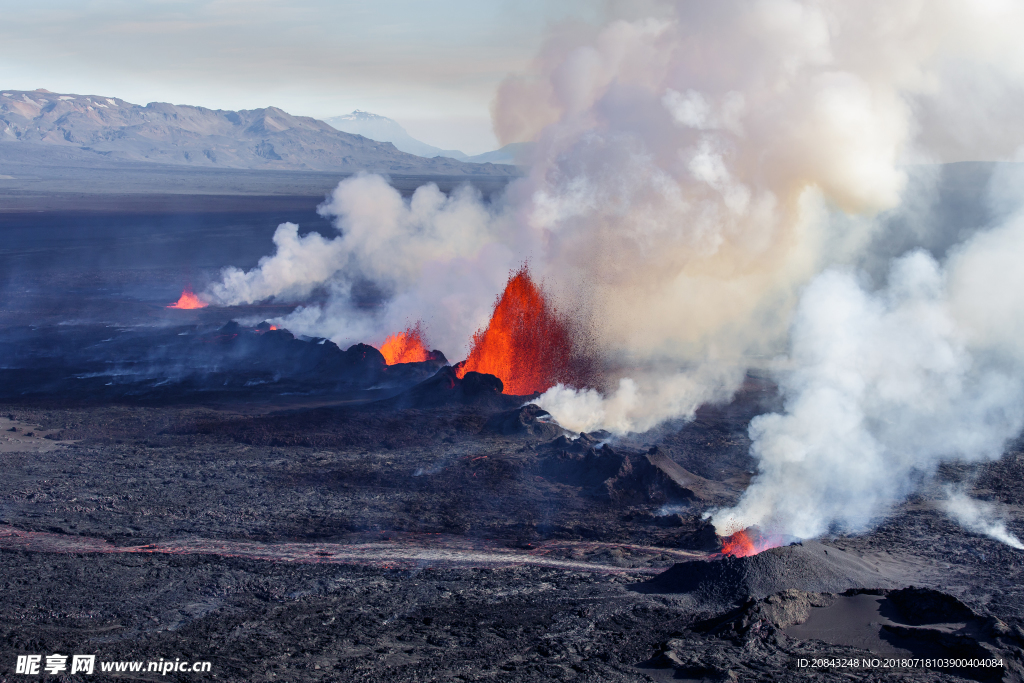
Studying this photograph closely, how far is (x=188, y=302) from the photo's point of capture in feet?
206

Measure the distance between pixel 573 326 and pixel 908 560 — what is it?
22627 millimetres

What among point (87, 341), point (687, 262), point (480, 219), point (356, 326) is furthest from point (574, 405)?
point (480, 219)

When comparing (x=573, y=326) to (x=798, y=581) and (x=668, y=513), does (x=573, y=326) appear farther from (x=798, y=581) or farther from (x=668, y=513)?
(x=798, y=581)

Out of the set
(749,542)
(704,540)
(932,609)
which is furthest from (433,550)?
(932,609)

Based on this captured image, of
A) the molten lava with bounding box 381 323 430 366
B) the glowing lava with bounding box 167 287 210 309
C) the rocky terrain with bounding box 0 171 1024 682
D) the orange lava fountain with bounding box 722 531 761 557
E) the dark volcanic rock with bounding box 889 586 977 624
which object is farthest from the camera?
the glowing lava with bounding box 167 287 210 309

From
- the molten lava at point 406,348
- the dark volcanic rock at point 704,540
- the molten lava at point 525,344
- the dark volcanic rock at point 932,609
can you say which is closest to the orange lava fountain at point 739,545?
the dark volcanic rock at point 704,540

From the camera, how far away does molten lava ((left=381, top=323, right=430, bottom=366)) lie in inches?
1727

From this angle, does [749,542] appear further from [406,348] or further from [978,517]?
[406,348]

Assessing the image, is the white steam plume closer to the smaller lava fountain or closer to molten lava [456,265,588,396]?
the smaller lava fountain

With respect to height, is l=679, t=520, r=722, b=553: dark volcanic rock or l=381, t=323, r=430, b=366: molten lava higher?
l=381, t=323, r=430, b=366: molten lava

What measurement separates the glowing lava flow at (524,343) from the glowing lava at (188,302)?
3141cm

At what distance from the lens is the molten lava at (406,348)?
43875 mm

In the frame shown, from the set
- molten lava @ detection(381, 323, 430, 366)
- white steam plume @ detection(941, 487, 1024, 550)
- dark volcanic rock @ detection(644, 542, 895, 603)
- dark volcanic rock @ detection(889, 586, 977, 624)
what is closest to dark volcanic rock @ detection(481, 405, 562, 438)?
molten lava @ detection(381, 323, 430, 366)

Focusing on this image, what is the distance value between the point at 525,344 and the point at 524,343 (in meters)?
0.08
